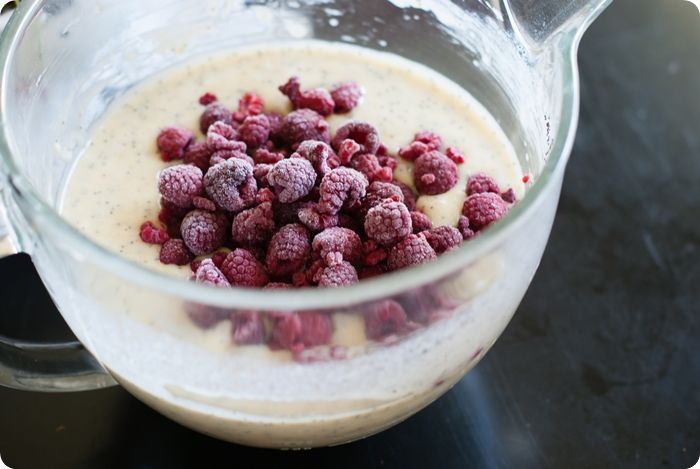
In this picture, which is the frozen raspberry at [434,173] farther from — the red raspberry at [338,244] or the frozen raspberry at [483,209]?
the red raspberry at [338,244]

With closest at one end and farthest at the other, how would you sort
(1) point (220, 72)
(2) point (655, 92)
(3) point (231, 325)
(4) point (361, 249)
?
(3) point (231, 325) < (4) point (361, 249) < (1) point (220, 72) < (2) point (655, 92)

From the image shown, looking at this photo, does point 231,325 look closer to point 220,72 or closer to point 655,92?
point 220,72

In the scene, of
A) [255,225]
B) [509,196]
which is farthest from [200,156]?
[509,196]

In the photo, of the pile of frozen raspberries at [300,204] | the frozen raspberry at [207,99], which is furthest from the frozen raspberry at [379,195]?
the frozen raspberry at [207,99]

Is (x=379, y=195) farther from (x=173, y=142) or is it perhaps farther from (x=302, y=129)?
(x=173, y=142)

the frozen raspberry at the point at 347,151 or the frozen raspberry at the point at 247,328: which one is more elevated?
the frozen raspberry at the point at 247,328

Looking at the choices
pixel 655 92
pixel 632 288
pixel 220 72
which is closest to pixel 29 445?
pixel 220 72
